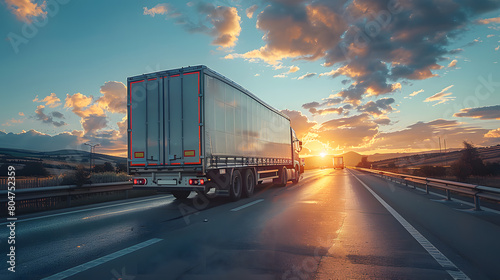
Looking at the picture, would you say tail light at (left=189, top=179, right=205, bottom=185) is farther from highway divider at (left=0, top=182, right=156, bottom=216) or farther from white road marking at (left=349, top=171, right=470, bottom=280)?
white road marking at (left=349, top=171, right=470, bottom=280)

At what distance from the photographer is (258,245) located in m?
5.03

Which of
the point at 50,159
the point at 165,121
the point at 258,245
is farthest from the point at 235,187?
the point at 50,159

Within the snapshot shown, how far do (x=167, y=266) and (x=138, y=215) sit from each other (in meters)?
4.81

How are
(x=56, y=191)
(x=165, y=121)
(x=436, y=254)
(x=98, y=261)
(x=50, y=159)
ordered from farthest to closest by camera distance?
(x=50, y=159) < (x=56, y=191) < (x=165, y=121) < (x=436, y=254) < (x=98, y=261)

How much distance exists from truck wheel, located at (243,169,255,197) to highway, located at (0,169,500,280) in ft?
12.1

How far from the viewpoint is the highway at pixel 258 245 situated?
3787 millimetres

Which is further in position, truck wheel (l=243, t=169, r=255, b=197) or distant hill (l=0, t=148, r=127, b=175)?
distant hill (l=0, t=148, r=127, b=175)

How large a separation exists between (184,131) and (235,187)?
3339 mm

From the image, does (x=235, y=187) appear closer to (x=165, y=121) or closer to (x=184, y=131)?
(x=184, y=131)

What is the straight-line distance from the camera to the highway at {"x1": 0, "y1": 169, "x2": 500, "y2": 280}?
3.79 meters

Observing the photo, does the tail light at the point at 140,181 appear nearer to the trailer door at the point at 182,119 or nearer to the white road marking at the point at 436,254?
the trailer door at the point at 182,119

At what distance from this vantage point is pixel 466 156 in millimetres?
56438

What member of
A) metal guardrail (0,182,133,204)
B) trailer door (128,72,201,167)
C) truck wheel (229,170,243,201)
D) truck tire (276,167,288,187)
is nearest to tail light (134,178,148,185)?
trailer door (128,72,201,167)

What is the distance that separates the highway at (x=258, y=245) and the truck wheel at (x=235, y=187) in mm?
2477
